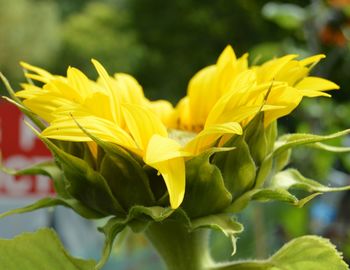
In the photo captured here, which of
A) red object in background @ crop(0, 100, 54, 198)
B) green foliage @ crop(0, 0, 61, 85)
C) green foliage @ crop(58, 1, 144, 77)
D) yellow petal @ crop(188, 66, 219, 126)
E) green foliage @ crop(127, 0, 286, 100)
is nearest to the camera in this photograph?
yellow petal @ crop(188, 66, 219, 126)

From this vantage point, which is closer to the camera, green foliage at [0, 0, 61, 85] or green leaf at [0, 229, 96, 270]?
green leaf at [0, 229, 96, 270]

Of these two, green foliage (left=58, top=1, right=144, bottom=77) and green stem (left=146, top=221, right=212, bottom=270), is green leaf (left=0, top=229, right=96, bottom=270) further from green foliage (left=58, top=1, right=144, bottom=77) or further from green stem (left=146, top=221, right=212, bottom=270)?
green foliage (left=58, top=1, right=144, bottom=77)

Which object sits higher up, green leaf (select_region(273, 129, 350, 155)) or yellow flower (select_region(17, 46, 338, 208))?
yellow flower (select_region(17, 46, 338, 208))

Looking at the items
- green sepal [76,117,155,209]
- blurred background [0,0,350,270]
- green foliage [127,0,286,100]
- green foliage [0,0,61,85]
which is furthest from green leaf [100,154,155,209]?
green foliage [0,0,61,85]

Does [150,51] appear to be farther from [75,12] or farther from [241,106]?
[241,106]

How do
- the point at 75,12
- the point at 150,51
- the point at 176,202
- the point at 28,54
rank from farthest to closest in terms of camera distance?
the point at 75,12, the point at 28,54, the point at 150,51, the point at 176,202

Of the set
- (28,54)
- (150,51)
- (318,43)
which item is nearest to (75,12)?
(28,54)

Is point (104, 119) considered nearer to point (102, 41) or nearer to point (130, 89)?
point (130, 89)

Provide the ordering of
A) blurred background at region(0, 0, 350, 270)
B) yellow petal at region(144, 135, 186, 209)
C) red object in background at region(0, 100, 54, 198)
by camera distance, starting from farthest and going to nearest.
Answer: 1. red object in background at region(0, 100, 54, 198)
2. blurred background at region(0, 0, 350, 270)
3. yellow petal at region(144, 135, 186, 209)

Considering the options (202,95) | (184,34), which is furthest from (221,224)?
(184,34)
